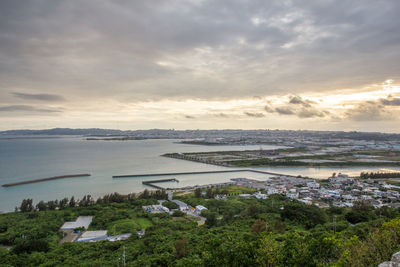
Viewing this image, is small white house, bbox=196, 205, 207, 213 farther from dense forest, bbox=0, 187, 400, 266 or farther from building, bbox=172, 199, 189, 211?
building, bbox=172, 199, 189, 211

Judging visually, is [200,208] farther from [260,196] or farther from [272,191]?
[272,191]

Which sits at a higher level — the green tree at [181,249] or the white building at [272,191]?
the green tree at [181,249]

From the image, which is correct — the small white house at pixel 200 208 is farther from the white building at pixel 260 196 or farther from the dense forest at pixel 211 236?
the white building at pixel 260 196

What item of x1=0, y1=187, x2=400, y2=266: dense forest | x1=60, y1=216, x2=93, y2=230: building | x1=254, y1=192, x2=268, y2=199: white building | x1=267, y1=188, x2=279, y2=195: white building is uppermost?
x1=0, y1=187, x2=400, y2=266: dense forest

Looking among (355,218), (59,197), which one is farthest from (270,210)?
(59,197)

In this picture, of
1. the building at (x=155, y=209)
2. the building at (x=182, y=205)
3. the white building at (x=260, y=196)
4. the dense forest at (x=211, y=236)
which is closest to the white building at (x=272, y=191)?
the white building at (x=260, y=196)

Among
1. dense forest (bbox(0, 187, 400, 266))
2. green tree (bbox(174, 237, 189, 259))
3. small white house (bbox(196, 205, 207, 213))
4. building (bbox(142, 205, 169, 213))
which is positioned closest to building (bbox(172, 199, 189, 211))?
dense forest (bbox(0, 187, 400, 266))

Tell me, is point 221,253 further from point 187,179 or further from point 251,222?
point 187,179
